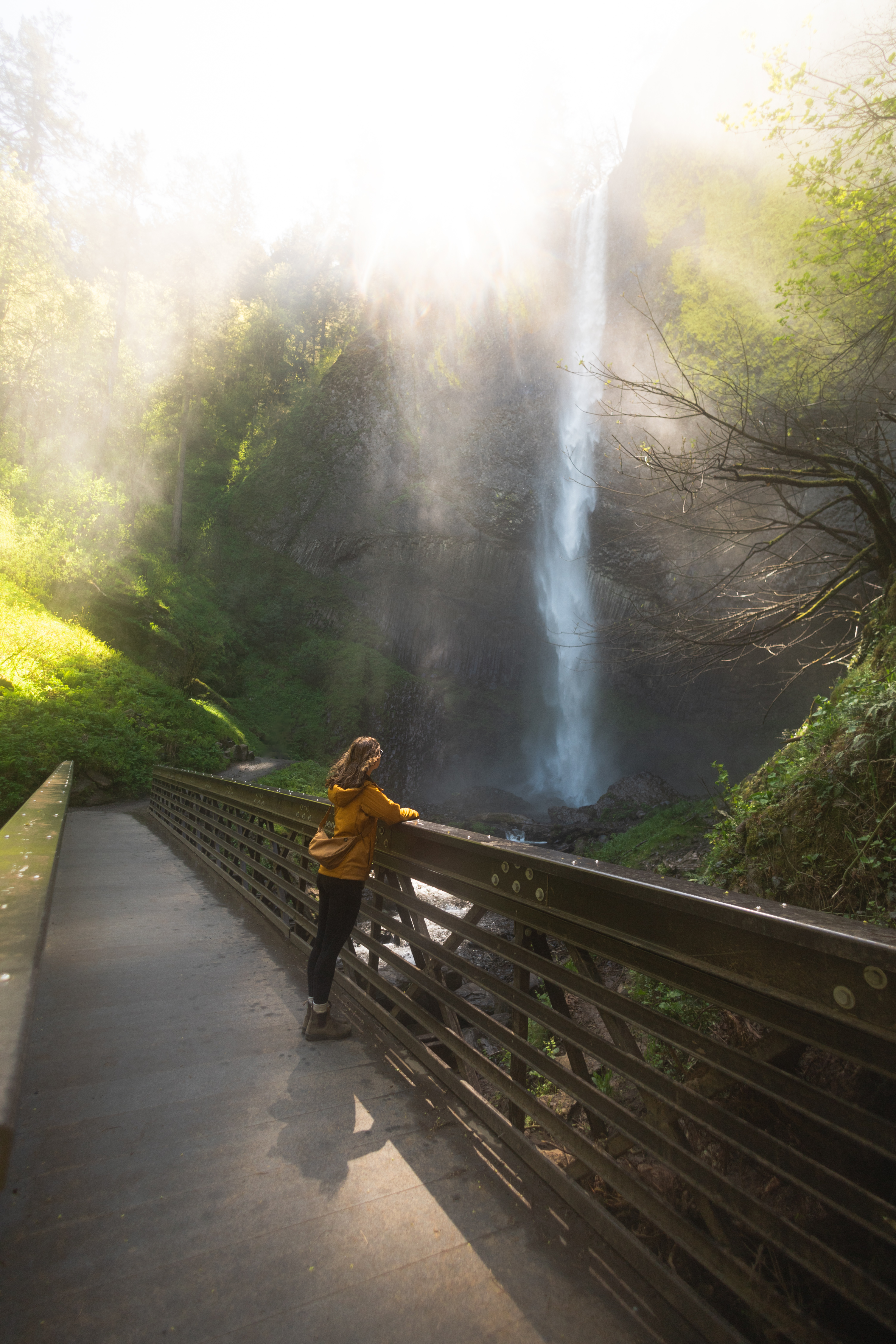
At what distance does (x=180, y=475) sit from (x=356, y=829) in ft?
116

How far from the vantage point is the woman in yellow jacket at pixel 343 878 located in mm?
3330

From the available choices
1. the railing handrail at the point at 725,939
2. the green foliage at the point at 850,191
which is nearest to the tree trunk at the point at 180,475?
the green foliage at the point at 850,191

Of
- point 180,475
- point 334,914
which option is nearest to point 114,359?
point 180,475

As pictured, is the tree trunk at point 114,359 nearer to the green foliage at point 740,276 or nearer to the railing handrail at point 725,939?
the green foliage at point 740,276

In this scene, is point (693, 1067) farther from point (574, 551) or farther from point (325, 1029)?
point (574, 551)

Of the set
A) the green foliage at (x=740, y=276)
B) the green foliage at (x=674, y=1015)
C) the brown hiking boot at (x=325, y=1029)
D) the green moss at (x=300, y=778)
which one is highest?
the green foliage at (x=740, y=276)

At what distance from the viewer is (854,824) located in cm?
454

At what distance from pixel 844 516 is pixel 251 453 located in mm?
32066

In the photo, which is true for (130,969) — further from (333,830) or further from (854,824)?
(854,824)

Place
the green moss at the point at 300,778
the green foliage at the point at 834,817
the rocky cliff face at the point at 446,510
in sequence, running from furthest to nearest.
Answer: the rocky cliff face at the point at 446,510, the green moss at the point at 300,778, the green foliage at the point at 834,817

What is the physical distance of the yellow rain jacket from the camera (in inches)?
134

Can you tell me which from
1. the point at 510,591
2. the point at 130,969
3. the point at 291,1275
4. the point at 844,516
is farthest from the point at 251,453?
the point at 291,1275

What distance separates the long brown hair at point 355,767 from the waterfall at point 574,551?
1026 inches

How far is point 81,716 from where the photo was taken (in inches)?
599
